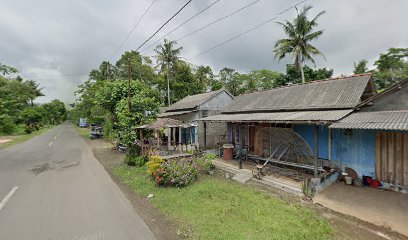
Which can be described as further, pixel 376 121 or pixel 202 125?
pixel 202 125

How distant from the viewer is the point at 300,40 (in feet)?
84.8

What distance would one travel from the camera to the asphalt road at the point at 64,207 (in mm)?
5102

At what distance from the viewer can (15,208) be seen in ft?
21.1

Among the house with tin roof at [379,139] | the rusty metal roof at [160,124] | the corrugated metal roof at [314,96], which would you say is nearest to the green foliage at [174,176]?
the rusty metal roof at [160,124]

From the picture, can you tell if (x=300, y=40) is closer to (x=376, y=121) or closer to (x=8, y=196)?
(x=376, y=121)

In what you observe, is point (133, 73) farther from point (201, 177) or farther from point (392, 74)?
point (392, 74)

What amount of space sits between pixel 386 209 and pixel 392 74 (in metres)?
30.0

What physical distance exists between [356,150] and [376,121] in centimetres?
216

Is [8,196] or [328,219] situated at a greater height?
[8,196]

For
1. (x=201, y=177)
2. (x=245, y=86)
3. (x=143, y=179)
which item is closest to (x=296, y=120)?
(x=201, y=177)

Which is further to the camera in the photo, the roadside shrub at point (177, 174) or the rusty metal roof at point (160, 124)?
the rusty metal roof at point (160, 124)

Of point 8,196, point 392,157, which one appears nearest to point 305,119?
point 392,157

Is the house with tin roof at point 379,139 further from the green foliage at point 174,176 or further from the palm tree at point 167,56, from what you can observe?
the palm tree at point 167,56

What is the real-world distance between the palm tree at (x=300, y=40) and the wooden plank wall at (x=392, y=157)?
→ 18255mm
